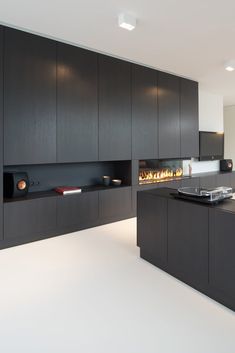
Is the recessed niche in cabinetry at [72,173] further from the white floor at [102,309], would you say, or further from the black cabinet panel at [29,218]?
the white floor at [102,309]

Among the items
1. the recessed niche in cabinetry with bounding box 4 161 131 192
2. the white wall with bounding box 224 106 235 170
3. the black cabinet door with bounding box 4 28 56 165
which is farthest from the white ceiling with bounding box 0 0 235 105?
the white wall with bounding box 224 106 235 170

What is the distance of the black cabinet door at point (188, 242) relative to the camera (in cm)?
208

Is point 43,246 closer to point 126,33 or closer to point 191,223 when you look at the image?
point 191,223

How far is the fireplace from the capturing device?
16.2ft

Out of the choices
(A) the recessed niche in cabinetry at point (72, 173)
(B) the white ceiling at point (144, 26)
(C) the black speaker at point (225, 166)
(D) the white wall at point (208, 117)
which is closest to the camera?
(B) the white ceiling at point (144, 26)

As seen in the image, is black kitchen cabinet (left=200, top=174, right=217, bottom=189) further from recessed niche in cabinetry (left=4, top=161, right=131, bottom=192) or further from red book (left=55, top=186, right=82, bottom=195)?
red book (left=55, top=186, right=82, bottom=195)

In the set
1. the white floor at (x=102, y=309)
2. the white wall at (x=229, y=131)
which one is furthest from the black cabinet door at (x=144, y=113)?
the white wall at (x=229, y=131)

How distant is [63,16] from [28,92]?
95 centimetres

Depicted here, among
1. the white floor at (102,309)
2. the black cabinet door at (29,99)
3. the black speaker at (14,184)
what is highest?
the black cabinet door at (29,99)

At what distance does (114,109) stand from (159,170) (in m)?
1.77

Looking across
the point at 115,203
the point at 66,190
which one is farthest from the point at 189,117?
the point at 66,190

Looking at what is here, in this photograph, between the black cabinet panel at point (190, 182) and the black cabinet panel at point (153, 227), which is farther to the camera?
the black cabinet panel at point (190, 182)

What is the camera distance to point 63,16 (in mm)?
→ 2830

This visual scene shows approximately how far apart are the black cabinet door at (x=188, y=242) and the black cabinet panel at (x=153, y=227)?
0.08 meters
